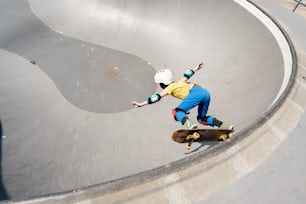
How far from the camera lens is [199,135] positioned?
601 cm

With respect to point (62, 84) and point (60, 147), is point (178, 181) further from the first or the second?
point (62, 84)

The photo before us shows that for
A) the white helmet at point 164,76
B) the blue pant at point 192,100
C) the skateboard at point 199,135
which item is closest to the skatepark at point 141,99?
the skateboard at point 199,135

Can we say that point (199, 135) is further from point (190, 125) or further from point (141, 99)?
point (141, 99)

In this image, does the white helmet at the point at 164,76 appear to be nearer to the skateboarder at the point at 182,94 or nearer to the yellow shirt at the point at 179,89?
the skateboarder at the point at 182,94

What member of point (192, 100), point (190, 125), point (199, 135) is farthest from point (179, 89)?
point (199, 135)

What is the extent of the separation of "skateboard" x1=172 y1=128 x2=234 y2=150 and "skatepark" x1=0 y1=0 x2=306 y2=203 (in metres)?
0.31

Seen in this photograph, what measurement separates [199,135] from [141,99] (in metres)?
4.91

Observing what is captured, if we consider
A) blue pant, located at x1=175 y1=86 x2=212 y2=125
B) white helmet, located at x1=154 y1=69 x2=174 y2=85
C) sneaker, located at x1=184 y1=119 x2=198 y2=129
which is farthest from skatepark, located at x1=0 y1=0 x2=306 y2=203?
white helmet, located at x1=154 y1=69 x2=174 y2=85

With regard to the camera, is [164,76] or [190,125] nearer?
[190,125]

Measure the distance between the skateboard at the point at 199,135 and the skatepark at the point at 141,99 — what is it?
31 cm

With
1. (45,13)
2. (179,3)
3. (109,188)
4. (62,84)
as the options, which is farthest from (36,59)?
(109,188)

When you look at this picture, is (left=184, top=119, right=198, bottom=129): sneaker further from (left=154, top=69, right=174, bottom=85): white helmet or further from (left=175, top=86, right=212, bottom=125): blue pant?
(left=154, top=69, right=174, bottom=85): white helmet

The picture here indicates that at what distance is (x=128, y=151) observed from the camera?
27.1 ft

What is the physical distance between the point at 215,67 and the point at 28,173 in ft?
27.3
